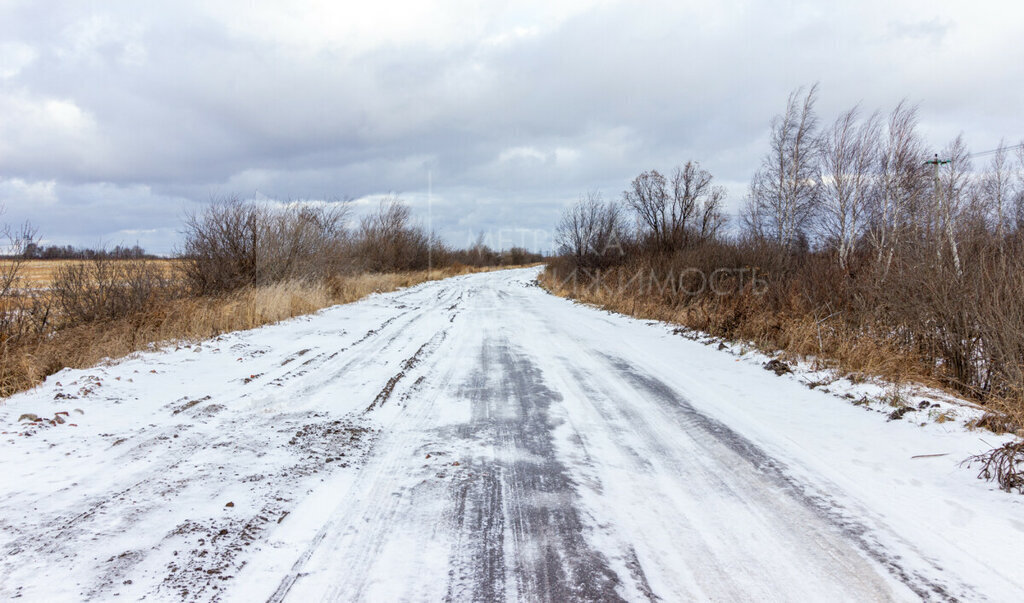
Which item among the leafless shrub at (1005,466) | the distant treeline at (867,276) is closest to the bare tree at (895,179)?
the distant treeline at (867,276)

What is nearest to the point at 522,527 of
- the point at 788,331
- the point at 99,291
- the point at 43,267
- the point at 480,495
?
the point at 480,495

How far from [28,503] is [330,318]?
10.5 m

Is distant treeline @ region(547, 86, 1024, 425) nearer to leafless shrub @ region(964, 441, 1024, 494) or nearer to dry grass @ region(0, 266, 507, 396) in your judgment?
leafless shrub @ region(964, 441, 1024, 494)

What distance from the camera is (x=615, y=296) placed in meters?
17.8

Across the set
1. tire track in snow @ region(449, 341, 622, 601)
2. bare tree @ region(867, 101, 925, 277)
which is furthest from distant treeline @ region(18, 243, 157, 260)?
bare tree @ region(867, 101, 925, 277)

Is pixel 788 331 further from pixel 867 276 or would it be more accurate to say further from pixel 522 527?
pixel 522 527

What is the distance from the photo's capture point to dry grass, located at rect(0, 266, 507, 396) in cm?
559

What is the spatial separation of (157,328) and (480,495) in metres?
8.44

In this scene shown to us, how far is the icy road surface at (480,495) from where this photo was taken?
2301mm

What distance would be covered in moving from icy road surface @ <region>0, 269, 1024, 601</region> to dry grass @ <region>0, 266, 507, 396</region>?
61 cm

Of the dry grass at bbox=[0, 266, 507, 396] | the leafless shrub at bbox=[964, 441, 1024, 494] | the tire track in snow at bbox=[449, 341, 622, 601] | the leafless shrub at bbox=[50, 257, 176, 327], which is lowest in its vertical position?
the tire track in snow at bbox=[449, 341, 622, 601]

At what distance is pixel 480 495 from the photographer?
3.18m

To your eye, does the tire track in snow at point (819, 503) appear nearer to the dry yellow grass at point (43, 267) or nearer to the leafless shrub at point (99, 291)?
the dry yellow grass at point (43, 267)

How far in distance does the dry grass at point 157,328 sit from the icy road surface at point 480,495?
61 cm
